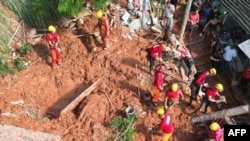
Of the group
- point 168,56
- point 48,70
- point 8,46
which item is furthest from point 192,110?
point 8,46

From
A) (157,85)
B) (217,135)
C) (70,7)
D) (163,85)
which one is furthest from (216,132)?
(70,7)

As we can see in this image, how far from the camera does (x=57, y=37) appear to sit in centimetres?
1151

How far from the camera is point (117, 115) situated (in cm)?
1084

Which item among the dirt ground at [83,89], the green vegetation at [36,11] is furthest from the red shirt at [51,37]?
the green vegetation at [36,11]

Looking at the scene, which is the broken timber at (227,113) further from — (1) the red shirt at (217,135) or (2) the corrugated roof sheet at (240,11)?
(2) the corrugated roof sheet at (240,11)

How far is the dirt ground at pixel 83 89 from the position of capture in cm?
1043

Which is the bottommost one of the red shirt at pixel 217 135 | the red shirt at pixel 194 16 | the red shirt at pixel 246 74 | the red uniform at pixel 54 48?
the red shirt at pixel 217 135

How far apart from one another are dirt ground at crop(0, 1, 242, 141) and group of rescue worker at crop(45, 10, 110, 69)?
0.33 metres

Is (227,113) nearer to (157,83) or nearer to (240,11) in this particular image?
(157,83)

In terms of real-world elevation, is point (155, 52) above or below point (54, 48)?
below

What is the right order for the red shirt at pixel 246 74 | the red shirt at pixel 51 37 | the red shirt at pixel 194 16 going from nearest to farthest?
the red shirt at pixel 51 37
the red shirt at pixel 246 74
the red shirt at pixel 194 16

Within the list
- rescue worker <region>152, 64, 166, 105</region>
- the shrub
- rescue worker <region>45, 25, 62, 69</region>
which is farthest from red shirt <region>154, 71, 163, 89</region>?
the shrub

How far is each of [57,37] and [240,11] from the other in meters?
6.72

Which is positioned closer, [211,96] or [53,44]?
[211,96]
